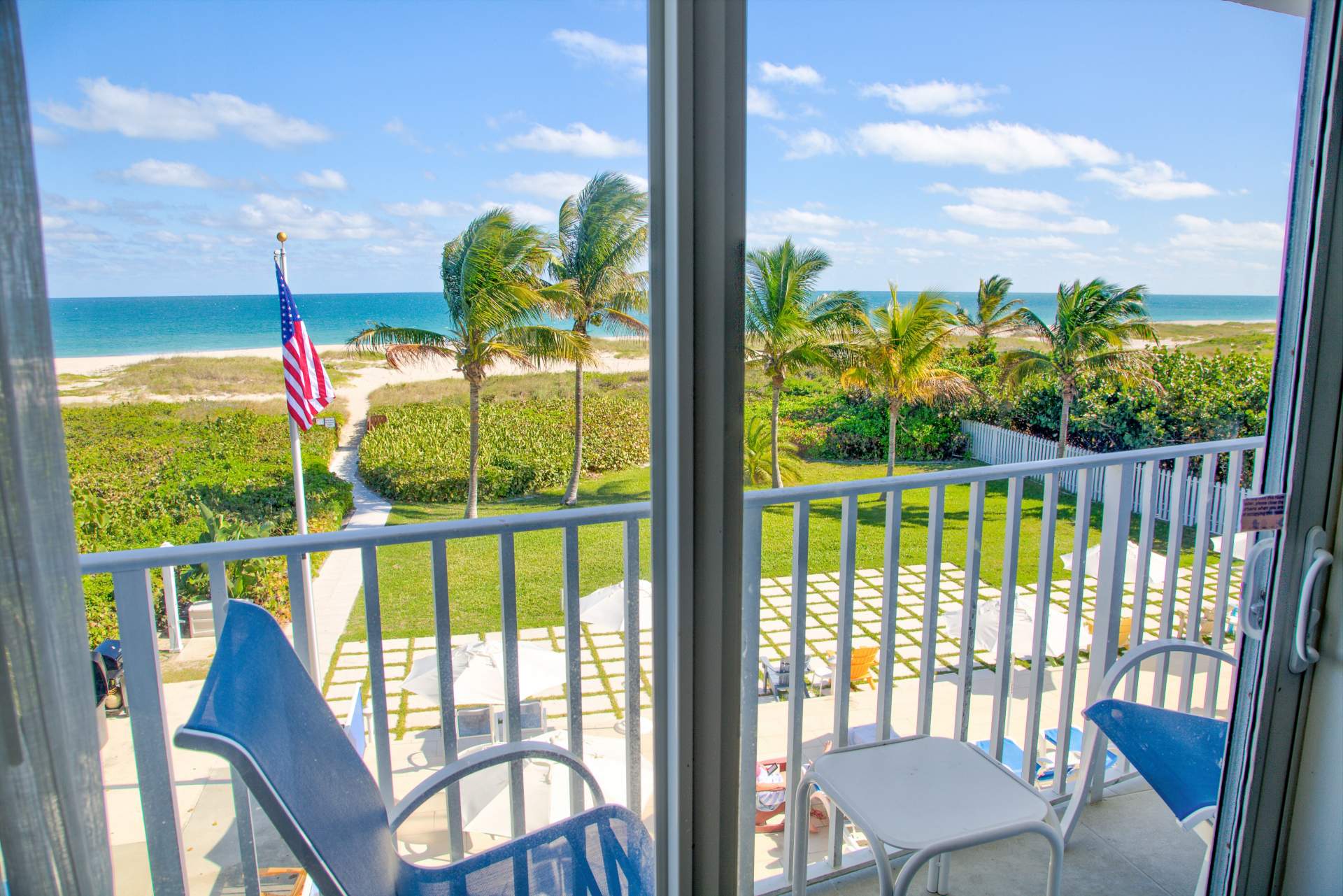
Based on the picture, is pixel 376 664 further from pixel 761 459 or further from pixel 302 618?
pixel 761 459

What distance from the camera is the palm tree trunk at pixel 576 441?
139 centimetres

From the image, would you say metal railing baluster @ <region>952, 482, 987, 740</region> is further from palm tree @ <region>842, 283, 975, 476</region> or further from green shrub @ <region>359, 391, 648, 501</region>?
green shrub @ <region>359, 391, 648, 501</region>

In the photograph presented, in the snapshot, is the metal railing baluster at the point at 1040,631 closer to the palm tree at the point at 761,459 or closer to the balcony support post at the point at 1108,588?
the balcony support post at the point at 1108,588

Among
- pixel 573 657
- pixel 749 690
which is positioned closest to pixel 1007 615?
pixel 749 690

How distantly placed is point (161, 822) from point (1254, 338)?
241 cm

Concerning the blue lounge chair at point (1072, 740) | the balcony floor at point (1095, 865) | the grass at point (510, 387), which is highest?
the grass at point (510, 387)

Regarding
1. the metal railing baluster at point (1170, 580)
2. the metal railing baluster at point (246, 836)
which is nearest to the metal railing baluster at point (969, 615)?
the metal railing baluster at point (1170, 580)

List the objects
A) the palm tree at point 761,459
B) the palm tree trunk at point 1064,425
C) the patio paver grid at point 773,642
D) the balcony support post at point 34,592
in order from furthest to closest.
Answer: the palm tree trunk at point 1064,425 < the patio paver grid at point 773,642 < the palm tree at point 761,459 < the balcony support post at point 34,592

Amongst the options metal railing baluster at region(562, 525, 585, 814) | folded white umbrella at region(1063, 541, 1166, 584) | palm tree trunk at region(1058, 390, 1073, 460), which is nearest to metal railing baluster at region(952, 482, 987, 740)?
palm tree trunk at region(1058, 390, 1073, 460)

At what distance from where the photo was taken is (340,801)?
1302mm

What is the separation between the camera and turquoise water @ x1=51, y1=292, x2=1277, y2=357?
104cm

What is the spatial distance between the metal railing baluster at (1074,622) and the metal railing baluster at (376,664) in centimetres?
187

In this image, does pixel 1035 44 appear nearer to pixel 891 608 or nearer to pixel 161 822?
pixel 891 608

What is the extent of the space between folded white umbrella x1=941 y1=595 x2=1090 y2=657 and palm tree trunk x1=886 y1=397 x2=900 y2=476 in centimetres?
58
